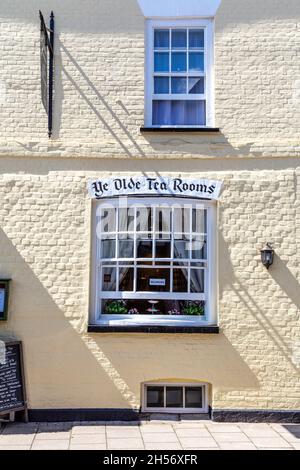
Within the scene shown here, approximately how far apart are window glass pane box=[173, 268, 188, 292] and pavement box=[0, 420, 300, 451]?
1871mm

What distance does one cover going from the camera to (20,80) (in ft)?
23.3

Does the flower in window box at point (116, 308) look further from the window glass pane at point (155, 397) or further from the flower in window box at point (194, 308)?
the window glass pane at point (155, 397)

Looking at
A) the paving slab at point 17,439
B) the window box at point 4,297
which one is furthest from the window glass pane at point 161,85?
the paving slab at point 17,439

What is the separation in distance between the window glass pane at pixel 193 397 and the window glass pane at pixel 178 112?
158 inches

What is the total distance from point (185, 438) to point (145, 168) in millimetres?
3760

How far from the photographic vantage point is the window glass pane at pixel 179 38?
7.27m

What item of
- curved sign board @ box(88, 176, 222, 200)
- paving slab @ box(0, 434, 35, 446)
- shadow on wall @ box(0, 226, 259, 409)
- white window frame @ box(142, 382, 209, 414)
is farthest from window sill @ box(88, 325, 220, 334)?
curved sign board @ box(88, 176, 222, 200)

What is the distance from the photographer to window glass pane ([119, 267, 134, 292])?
6879 millimetres

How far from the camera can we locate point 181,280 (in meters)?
6.89

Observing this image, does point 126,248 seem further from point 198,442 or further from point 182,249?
point 198,442

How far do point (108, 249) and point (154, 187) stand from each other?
115 cm

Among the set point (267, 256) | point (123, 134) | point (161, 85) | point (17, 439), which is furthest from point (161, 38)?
point (17, 439)

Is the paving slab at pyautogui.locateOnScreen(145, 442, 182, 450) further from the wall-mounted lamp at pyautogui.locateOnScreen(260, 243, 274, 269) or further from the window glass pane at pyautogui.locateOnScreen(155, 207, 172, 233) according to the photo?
the window glass pane at pyautogui.locateOnScreen(155, 207, 172, 233)

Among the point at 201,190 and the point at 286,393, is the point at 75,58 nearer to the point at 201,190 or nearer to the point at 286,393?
the point at 201,190
